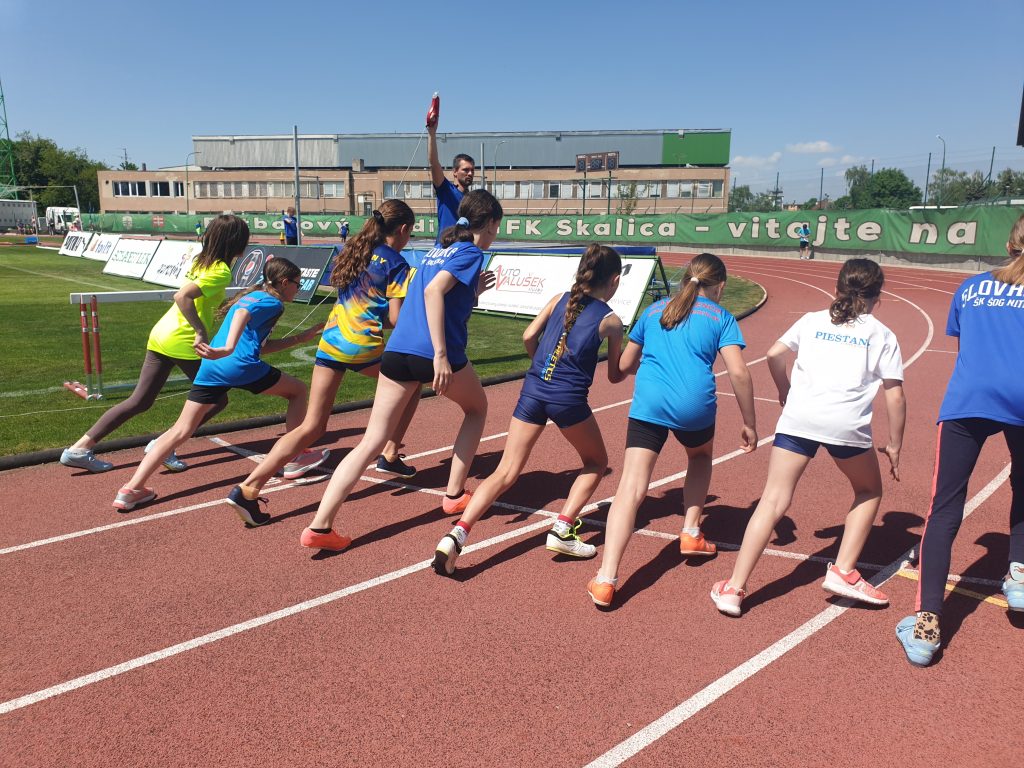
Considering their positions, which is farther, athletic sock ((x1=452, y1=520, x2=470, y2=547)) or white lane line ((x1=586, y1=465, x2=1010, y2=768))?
athletic sock ((x1=452, y1=520, x2=470, y2=547))

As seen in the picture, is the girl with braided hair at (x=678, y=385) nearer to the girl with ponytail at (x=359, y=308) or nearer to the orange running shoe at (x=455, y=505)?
the orange running shoe at (x=455, y=505)

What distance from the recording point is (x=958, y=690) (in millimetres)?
3279

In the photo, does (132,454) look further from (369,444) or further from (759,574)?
(759,574)

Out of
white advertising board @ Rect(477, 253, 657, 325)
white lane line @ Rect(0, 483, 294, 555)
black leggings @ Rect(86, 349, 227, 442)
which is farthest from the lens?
white advertising board @ Rect(477, 253, 657, 325)

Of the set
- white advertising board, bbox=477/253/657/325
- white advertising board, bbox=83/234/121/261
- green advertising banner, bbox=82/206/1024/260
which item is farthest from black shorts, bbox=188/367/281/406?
white advertising board, bbox=83/234/121/261

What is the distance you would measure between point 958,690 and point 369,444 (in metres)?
3.29

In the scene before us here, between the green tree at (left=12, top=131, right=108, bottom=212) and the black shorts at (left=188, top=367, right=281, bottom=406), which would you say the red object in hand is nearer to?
the black shorts at (left=188, top=367, right=281, bottom=406)

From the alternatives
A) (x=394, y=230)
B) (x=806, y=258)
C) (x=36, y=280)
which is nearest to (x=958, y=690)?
(x=394, y=230)

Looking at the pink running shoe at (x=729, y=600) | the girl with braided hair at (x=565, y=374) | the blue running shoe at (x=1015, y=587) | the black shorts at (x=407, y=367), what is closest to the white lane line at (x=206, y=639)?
the girl with braided hair at (x=565, y=374)

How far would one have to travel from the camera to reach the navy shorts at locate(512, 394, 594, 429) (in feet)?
14.3

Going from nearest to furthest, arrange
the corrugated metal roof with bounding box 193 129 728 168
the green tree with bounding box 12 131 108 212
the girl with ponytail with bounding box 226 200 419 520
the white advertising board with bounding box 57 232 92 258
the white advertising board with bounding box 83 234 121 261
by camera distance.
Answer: the girl with ponytail with bounding box 226 200 419 520 → the white advertising board with bounding box 83 234 121 261 → the white advertising board with bounding box 57 232 92 258 → the corrugated metal roof with bounding box 193 129 728 168 → the green tree with bounding box 12 131 108 212

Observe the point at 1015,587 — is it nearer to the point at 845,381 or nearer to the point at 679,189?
the point at 845,381

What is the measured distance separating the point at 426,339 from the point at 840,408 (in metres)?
2.36

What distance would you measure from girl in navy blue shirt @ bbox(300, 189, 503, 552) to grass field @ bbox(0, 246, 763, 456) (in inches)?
141
